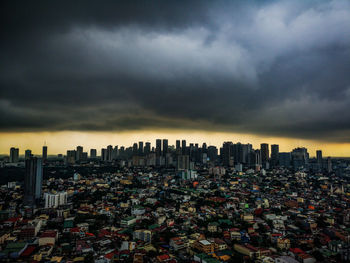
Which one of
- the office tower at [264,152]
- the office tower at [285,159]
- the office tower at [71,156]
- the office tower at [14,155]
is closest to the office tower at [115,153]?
the office tower at [71,156]

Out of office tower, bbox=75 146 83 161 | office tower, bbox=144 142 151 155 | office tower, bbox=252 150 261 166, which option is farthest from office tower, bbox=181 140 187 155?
office tower, bbox=75 146 83 161

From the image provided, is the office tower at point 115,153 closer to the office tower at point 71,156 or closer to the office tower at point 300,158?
the office tower at point 71,156

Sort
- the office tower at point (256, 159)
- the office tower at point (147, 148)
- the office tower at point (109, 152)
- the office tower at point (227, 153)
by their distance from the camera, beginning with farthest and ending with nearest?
the office tower at point (147, 148), the office tower at point (109, 152), the office tower at point (227, 153), the office tower at point (256, 159)

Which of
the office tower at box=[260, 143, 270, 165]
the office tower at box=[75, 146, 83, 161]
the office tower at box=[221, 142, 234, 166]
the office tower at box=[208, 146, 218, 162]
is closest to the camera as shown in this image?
the office tower at box=[260, 143, 270, 165]

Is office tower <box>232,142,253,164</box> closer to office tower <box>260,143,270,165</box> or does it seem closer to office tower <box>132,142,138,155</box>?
office tower <box>260,143,270,165</box>

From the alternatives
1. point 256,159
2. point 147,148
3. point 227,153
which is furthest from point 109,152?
point 256,159

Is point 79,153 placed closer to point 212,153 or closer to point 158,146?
point 158,146
